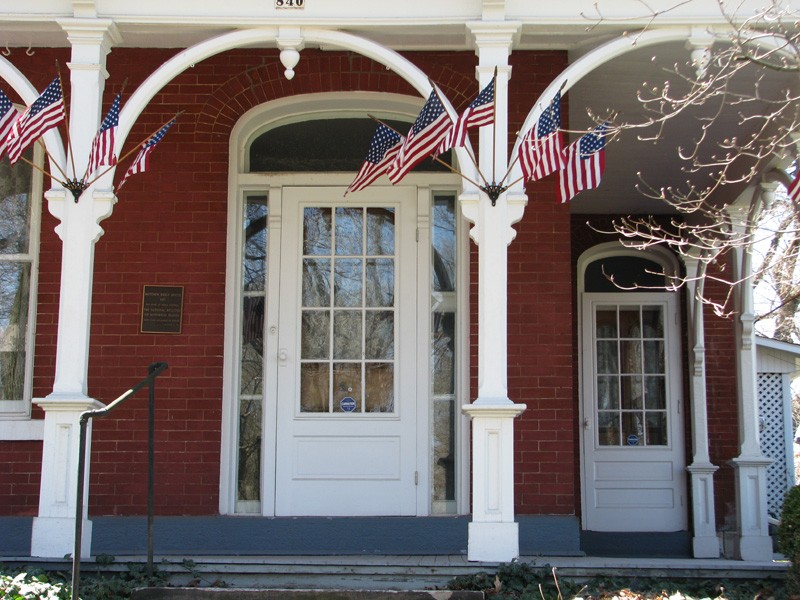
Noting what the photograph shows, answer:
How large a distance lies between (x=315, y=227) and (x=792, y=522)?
3.99 meters

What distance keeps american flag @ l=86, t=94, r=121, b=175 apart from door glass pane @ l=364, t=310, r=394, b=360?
7.98 ft

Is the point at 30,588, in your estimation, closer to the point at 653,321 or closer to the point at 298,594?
the point at 298,594

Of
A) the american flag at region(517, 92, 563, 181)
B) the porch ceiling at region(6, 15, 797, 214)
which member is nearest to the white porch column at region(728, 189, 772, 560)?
the porch ceiling at region(6, 15, 797, 214)

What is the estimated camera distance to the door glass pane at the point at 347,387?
26.6ft

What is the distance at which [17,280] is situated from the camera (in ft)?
26.7

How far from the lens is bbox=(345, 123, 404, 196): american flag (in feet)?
22.7

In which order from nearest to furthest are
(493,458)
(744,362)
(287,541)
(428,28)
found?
1. (493,458)
2. (428,28)
3. (287,541)
4. (744,362)

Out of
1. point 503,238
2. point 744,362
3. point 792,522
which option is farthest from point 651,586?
point 744,362

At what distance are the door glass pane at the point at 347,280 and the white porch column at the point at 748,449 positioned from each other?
11.2 ft

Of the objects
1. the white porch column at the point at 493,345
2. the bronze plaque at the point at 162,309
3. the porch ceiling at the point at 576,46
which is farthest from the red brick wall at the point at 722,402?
the bronze plaque at the point at 162,309

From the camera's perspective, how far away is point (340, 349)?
8.20 m

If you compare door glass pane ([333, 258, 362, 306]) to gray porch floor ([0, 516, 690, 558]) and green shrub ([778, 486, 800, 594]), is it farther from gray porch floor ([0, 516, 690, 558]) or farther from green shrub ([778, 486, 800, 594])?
green shrub ([778, 486, 800, 594])

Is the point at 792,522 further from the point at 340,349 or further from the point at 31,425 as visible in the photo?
the point at 31,425

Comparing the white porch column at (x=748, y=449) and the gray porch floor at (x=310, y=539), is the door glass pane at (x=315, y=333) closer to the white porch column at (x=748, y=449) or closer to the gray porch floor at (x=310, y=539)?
the gray porch floor at (x=310, y=539)
